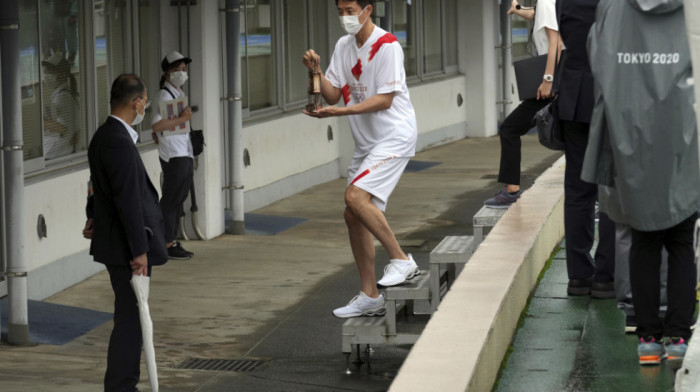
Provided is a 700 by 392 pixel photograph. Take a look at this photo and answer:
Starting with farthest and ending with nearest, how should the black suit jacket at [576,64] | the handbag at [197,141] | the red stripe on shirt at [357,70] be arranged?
1. the handbag at [197,141]
2. the red stripe on shirt at [357,70]
3. the black suit jacket at [576,64]

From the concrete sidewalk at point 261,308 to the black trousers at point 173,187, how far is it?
0.40 m

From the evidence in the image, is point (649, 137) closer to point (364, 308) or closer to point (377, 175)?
point (377, 175)

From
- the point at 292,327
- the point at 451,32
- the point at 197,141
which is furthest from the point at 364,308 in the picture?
the point at 451,32

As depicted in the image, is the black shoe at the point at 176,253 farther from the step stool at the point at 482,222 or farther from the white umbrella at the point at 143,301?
the white umbrella at the point at 143,301

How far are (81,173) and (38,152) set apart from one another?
517mm

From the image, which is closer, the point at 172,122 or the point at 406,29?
the point at 172,122

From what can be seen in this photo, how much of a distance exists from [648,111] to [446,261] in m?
3.24

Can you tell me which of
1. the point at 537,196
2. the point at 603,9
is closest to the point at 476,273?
the point at 603,9

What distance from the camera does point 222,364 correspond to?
9.12 m

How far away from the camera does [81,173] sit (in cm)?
1189

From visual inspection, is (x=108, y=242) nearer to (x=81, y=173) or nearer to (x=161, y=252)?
(x=161, y=252)

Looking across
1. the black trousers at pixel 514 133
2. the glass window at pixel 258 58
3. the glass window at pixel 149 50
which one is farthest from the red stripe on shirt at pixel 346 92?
the glass window at pixel 258 58

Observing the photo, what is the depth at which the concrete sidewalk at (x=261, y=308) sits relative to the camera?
8.66 m

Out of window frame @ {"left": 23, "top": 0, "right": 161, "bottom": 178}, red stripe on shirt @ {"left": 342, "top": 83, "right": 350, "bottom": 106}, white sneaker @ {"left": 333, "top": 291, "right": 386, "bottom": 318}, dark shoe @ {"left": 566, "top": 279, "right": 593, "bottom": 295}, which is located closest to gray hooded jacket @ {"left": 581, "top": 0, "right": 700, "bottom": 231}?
dark shoe @ {"left": 566, "top": 279, "right": 593, "bottom": 295}
